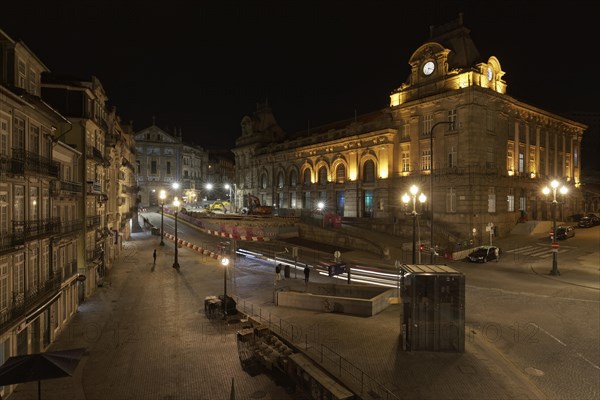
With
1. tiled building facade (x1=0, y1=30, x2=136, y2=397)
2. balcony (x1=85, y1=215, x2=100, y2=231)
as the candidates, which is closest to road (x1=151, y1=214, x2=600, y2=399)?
balcony (x1=85, y1=215, x2=100, y2=231)

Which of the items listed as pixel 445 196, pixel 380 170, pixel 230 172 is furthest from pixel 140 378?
pixel 230 172

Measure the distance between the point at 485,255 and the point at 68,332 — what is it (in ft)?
103

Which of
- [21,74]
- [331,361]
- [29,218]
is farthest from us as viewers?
[21,74]

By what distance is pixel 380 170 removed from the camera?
52938mm

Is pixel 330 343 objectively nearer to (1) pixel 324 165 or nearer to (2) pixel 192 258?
(2) pixel 192 258

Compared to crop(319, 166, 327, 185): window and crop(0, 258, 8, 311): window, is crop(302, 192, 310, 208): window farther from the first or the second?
crop(0, 258, 8, 311): window

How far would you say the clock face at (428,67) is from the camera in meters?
47.1

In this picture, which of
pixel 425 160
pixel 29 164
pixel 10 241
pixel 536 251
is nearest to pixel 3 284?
pixel 10 241

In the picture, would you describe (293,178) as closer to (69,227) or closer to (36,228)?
(69,227)

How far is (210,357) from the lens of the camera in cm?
1516

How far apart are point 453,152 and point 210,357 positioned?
38894 mm

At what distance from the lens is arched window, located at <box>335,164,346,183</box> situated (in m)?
60.3

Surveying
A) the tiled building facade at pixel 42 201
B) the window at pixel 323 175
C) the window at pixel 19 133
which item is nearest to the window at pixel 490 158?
the window at pixel 323 175

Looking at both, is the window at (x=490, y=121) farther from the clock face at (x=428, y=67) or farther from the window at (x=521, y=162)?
the clock face at (x=428, y=67)
